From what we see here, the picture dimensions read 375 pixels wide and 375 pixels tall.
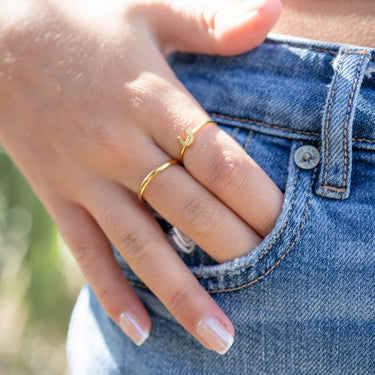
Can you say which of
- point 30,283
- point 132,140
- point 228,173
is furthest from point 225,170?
point 30,283

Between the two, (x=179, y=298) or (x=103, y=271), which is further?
(x=103, y=271)

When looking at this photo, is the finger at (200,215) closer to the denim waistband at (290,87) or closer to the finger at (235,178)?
the finger at (235,178)

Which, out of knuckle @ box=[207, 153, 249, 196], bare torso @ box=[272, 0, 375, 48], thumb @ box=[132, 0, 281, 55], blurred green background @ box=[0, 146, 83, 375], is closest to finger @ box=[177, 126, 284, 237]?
knuckle @ box=[207, 153, 249, 196]

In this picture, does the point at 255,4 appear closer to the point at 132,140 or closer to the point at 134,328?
the point at 132,140

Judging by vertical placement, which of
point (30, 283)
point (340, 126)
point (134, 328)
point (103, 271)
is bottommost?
point (30, 283)

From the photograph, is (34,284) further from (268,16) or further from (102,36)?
(268,16)

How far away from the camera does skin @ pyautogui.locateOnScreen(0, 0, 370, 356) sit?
88 centimetres

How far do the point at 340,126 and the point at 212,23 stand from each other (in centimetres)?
38

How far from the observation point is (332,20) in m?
0.95

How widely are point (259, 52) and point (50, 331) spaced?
2.33 meters

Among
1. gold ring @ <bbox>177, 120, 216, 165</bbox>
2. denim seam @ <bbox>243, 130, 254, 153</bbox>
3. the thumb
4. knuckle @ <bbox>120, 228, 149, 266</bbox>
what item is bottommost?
knuckle @ <bbox>120, 228, 149, 266</bbox>

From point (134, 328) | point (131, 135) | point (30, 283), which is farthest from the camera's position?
point (30, 283)

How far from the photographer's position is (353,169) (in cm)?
86

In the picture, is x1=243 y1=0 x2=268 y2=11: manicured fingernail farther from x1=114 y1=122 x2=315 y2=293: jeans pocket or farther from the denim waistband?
x1=114 y1=122 x2=315 y2=293: jeans pocket
